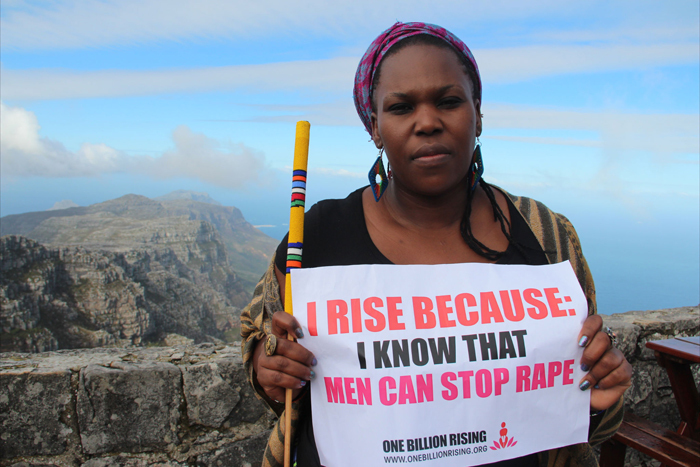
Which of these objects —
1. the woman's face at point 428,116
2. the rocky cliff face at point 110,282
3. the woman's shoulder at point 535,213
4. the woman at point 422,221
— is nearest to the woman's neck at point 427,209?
the woman at point 422,221

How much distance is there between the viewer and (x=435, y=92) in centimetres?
137

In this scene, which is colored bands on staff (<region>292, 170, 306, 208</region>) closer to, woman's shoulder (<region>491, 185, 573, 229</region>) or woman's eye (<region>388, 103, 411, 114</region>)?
woman's eye (<region>388, 103, 411, 114</region>)

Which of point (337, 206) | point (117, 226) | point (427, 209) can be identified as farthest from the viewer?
point (117, 226)

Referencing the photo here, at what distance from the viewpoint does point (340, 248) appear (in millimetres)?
1521

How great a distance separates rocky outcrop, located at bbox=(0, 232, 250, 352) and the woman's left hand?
19.6 m

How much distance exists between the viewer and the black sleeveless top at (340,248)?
4.80ft

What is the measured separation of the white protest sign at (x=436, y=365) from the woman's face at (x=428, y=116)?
1.08 feet

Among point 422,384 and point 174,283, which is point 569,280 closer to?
point 422,384

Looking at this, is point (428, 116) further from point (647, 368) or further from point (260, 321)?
point (647, 368)

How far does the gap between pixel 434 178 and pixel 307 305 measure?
58 centimetres

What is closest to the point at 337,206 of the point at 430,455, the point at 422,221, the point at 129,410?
the point at 422,221

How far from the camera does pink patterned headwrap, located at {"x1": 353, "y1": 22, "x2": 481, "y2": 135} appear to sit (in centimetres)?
146

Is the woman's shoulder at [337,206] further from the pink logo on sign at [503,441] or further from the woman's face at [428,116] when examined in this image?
the pink logo on sign at [503,441]

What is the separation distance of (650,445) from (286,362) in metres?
2.09
